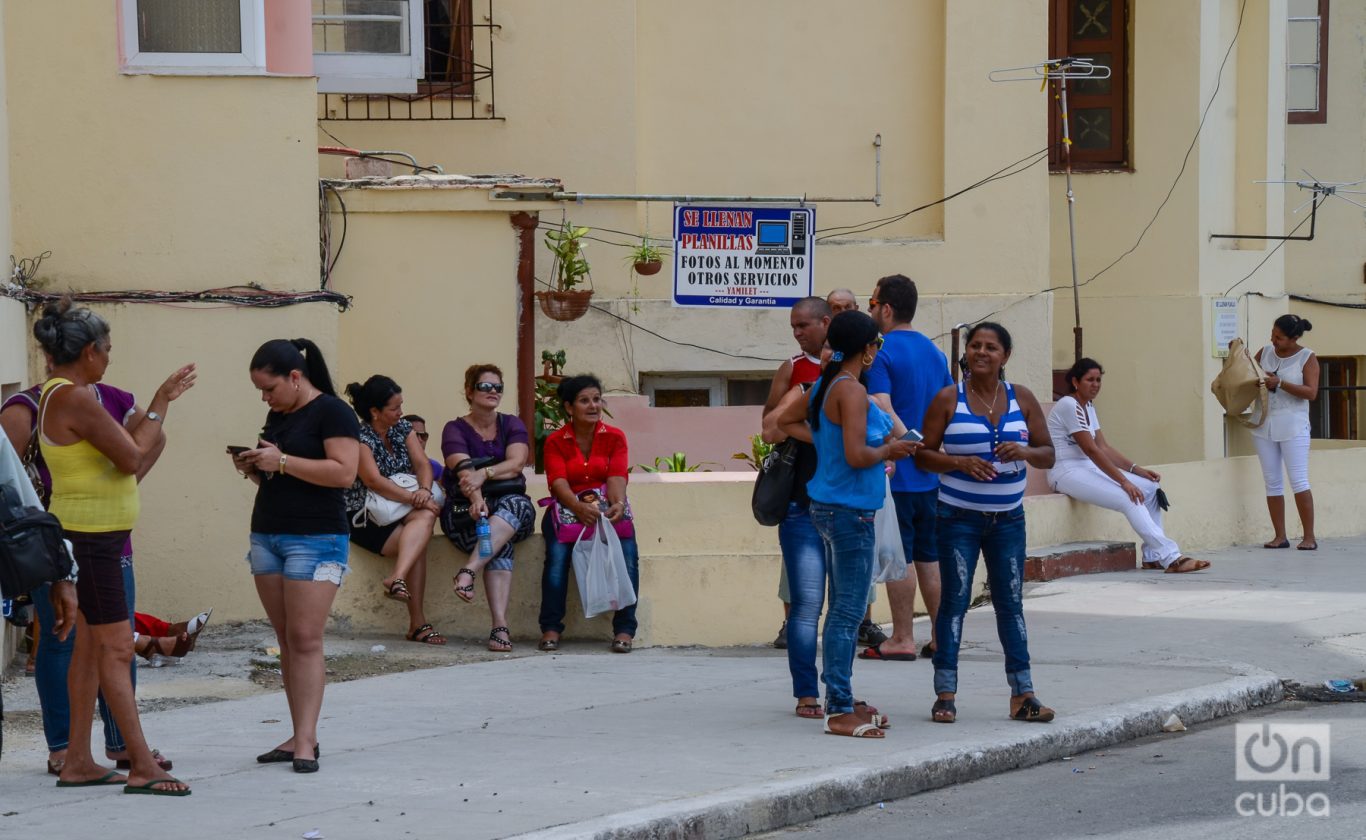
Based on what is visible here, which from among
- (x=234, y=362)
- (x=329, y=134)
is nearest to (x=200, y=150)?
(x=234, y=362)

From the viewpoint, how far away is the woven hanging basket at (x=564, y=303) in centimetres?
1410

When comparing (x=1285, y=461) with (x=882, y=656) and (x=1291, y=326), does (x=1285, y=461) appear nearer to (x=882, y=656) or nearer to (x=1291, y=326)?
(x=1291, y=326)

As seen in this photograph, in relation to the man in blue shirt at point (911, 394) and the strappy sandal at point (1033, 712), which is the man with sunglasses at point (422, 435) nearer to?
the man in blue shirt at point (911, 394)

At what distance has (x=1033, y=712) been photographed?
24.9 ft

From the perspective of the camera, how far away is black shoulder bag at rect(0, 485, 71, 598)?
5.50 meters

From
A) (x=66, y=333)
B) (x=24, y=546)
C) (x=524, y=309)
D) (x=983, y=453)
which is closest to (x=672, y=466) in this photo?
(x=524, y=309)

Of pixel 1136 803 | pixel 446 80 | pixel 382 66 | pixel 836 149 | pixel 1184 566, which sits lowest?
pixel 1136 803

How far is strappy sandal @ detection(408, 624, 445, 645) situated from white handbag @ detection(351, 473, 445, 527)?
65 centimetres

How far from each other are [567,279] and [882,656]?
6.06 m

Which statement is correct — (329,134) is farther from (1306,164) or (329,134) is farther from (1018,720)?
(1306,164)

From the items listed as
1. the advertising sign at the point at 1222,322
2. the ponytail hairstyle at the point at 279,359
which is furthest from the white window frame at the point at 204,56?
the advertising sign at the point at 1222,322

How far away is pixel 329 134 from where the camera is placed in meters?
15.2

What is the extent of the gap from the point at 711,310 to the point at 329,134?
3794mm

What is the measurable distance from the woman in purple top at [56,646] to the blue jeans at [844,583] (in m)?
2.67
